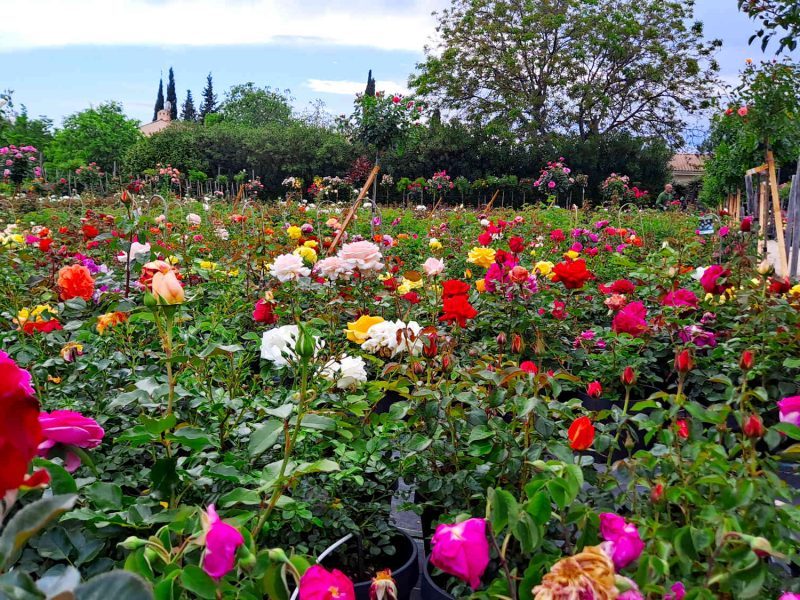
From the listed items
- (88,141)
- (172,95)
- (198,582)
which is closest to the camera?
(198,582)

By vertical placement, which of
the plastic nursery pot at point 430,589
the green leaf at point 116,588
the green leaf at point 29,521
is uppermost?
the green leaf at point 29,521

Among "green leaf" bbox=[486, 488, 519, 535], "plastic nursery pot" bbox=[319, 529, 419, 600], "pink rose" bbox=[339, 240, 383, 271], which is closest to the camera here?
"green leaf" bbox=[486, 488, 519, 535]

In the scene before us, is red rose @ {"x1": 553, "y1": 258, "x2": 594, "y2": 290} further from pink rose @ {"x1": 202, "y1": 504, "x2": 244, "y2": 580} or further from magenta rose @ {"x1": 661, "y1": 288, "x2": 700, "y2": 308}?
pink rose @ {"x1": 202, "y1": 504, "x2": 244, "y2": 580}

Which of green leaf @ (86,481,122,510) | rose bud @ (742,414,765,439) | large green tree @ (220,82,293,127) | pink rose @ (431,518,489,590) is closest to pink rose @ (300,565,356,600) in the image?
pink rose @ (431,518,489,590)

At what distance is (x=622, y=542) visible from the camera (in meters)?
0.68

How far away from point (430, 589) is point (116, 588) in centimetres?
77

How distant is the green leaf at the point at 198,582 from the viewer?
1.69 ft

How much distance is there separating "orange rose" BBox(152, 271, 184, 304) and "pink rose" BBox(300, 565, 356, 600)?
0.38 m

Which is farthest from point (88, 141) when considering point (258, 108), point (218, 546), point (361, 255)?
point (218, 546)

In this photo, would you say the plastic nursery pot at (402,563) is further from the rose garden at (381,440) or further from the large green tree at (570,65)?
the large green tree at (570,65)

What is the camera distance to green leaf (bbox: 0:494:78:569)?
289 mm

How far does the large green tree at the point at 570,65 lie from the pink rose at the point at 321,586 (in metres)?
19.9

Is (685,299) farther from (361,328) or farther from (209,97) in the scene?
(209,97)

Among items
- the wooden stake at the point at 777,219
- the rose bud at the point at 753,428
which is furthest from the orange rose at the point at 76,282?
the wooden stake at the point at 777,219
